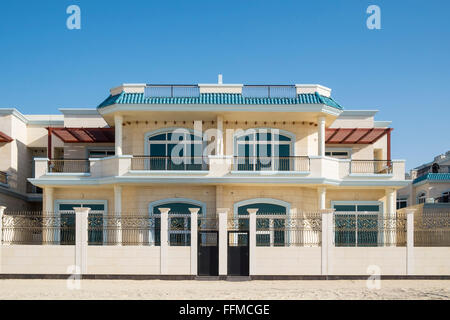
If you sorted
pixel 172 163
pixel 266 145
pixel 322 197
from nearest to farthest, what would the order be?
1. pixel 322 197
2. pixel 172 163
3. pixel 266 145

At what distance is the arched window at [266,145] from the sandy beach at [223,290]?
8100 millimetres

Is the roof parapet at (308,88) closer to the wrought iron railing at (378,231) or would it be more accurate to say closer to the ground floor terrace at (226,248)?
the wrought iron railing at (378,231)

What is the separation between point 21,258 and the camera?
21.5 m

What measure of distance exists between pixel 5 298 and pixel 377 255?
12.3 metres

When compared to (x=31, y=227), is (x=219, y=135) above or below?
above

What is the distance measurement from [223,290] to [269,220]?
14.8ft

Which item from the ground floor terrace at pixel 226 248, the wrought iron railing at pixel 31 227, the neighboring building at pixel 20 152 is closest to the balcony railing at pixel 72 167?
→ the neighboring building at pixel 20 152

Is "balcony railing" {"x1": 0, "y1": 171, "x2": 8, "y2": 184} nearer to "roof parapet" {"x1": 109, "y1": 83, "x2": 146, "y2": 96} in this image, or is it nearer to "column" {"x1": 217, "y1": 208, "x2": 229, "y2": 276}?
"roof parapet" {"x1": 109, "y1": 83, "x2": 146, "y2": 96}

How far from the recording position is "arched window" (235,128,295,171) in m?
28.2

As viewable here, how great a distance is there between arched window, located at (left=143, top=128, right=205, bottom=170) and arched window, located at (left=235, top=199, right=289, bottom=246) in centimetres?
273

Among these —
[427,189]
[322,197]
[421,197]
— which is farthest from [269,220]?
[421,197]

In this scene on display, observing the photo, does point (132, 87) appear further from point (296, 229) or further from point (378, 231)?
point (378, 231)

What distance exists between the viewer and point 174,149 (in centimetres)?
2848
